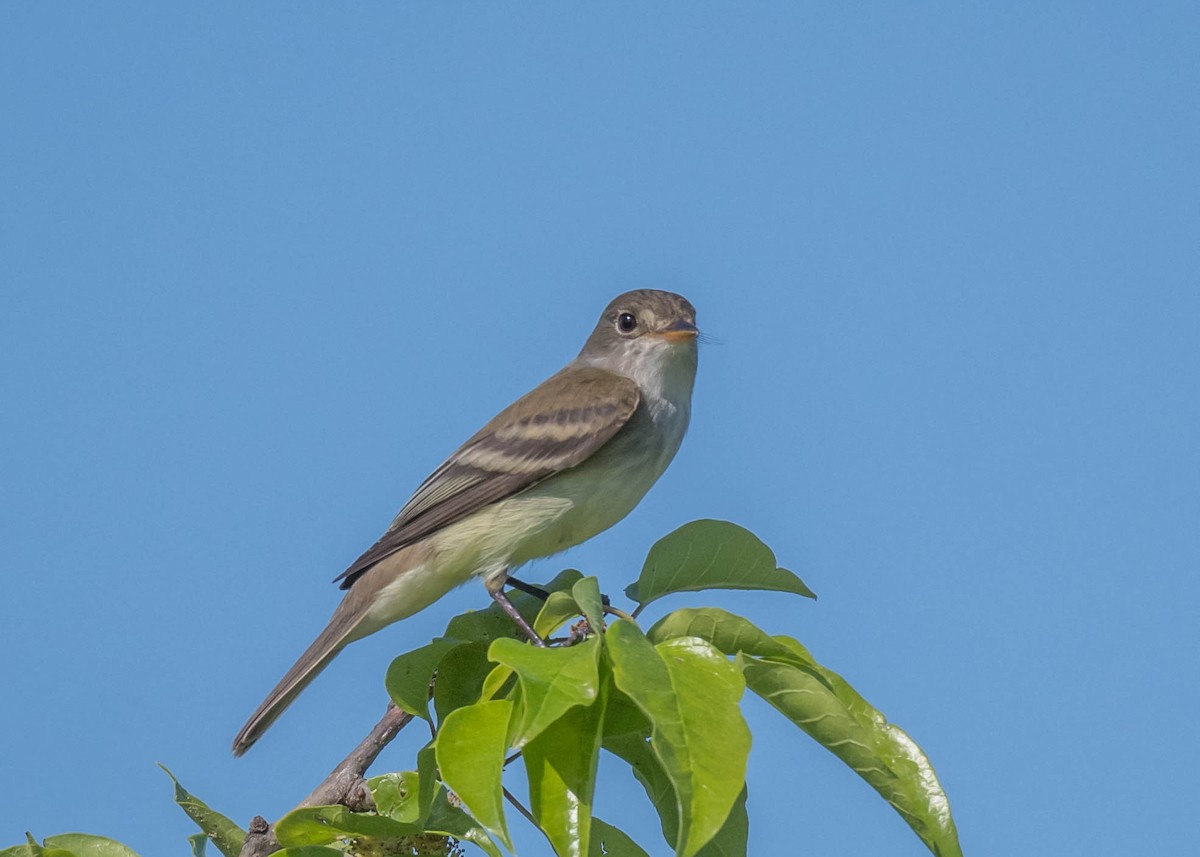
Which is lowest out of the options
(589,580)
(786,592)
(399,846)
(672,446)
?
(399,846)

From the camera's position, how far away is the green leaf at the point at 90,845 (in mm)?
3713

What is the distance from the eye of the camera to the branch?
143 inches

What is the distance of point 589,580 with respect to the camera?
335cm

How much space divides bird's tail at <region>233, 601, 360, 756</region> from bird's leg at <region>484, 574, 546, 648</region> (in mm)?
637

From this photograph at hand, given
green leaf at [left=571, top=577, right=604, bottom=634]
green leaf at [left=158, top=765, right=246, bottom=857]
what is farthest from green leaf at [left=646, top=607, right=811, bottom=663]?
green leaf at [left=158, top=765, right=246, bottom=857]

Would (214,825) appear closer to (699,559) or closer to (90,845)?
(90,845)

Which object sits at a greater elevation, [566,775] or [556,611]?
[556,611]

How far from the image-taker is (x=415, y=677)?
3744mm

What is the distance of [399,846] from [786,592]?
4.60ft

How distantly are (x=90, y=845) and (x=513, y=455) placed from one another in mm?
3222

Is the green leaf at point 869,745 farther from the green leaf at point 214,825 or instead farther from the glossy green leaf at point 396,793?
the green leaf at point 214,825

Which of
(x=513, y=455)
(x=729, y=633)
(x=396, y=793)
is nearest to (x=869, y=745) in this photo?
(x=729, y=633)

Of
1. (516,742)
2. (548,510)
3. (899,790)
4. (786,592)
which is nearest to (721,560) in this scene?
(786,592)

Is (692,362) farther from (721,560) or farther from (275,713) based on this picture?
(721,560)
